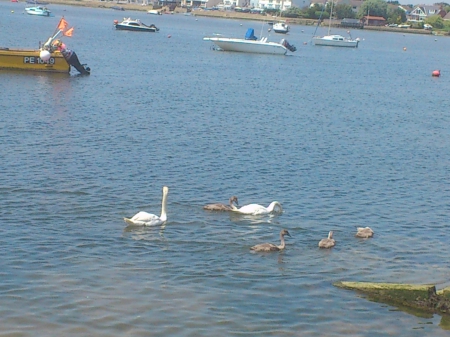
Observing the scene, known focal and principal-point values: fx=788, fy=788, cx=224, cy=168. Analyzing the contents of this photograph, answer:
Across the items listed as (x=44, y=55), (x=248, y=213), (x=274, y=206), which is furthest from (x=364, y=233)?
(x=44, y=55)

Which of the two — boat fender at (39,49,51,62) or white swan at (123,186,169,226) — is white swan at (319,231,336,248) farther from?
boat fender at (39,49,51,62)

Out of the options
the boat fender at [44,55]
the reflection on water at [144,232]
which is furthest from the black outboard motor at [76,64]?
the reflection on water at [144,232]

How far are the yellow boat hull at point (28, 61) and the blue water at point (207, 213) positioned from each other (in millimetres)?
1231

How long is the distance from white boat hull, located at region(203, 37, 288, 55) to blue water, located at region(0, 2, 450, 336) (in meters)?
36.1

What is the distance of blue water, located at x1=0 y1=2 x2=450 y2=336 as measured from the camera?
14.1m

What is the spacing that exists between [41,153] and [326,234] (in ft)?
36.7

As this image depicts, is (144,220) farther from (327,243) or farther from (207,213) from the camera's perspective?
(327,243)

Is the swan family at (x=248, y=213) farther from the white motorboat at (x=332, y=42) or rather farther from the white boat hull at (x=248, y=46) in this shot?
the white motorboat at (x=332, y=42)

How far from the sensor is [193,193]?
2219 cm

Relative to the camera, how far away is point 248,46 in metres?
82.1

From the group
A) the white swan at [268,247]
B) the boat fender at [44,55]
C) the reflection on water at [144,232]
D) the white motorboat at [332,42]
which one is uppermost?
the boat fender at [44,55]

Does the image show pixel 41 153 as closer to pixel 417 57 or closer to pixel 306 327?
pixel 306 327

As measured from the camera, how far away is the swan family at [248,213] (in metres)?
17.6

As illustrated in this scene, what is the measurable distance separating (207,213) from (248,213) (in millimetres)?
1061
